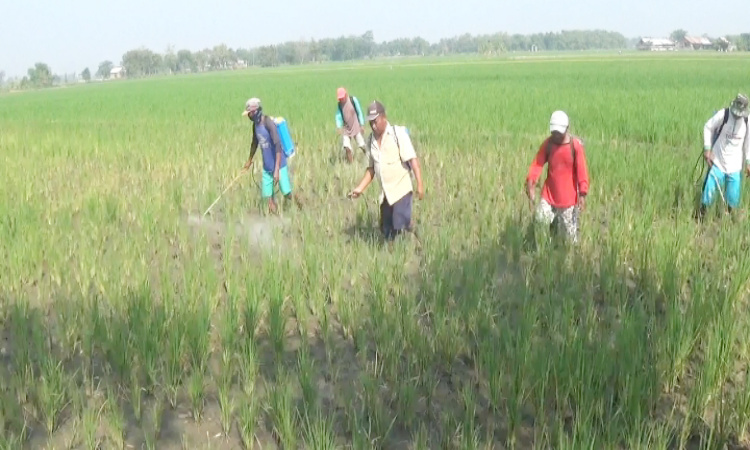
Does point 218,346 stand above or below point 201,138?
below

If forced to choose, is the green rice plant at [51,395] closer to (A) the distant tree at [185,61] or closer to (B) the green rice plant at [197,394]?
(B) the green rice plant at [197,394]

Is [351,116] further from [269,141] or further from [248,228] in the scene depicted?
[248,228]

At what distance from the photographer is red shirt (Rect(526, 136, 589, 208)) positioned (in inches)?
181

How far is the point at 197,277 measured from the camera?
168 inches

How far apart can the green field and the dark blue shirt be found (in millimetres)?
592

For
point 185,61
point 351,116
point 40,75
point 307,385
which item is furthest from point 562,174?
point 185,61

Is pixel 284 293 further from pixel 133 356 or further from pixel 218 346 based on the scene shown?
pixel 133 356

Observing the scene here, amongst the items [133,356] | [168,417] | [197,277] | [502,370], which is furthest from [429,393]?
[197,277]

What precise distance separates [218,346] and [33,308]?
1.47m

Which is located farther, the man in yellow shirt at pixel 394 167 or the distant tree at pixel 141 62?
the distant tree at pixel 141 62

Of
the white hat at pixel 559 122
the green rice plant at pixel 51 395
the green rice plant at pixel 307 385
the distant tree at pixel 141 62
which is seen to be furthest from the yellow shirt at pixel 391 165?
the distant tree at pixel 141 62

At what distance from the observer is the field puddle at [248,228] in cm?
558

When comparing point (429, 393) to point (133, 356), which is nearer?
point (429, 393)

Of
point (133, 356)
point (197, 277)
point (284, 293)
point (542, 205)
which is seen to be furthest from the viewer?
point (542, 205)
